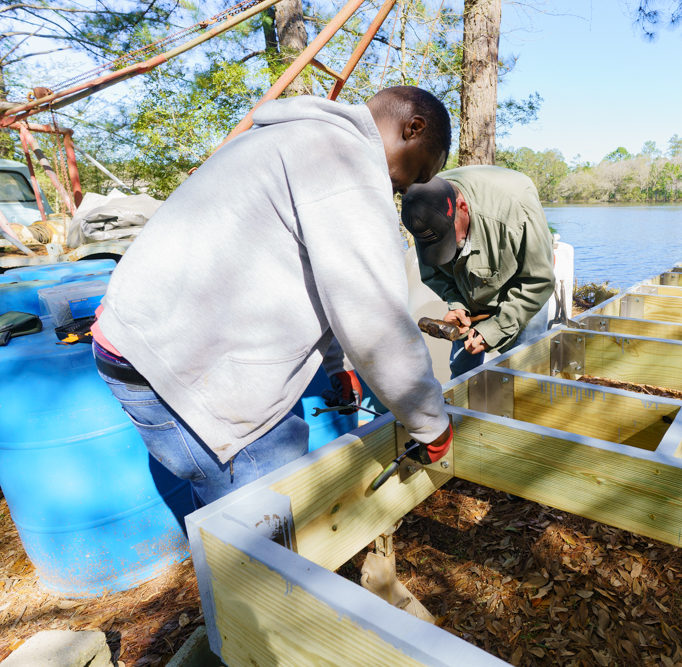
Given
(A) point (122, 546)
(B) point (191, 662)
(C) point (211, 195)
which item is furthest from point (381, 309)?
(A) point (122, 546)

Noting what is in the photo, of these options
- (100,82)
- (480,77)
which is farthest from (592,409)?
(100,82)

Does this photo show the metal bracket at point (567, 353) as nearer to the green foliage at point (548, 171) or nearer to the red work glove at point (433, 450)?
the red work glove at point (433, 450)

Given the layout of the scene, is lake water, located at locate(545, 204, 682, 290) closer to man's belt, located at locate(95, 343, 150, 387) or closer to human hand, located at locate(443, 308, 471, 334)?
human hand, located at locate(443, 308, 471, 334)

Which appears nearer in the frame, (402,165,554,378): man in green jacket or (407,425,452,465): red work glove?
(407,425,452,465): red work glove

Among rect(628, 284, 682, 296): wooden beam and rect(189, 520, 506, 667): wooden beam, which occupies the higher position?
rect(189, 520, 506, 667): wooden beam

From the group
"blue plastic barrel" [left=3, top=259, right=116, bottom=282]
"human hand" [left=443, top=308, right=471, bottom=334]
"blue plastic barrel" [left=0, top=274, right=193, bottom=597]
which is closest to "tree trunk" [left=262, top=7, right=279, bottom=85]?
"blue plastic barrel" [left=3, top=259, right=116, bottom=282]

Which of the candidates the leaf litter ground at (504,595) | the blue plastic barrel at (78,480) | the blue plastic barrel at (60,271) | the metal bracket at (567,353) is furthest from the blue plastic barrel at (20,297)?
the metal bracket at (567,353)

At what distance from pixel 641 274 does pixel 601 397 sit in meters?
16.2

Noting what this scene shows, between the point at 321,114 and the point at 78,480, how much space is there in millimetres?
2214

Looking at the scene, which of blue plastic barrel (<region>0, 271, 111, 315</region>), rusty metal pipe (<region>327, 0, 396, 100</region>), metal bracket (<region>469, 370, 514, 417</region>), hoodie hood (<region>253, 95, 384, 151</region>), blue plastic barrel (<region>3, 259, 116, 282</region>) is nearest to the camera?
hoodie hood (<region>253, 95, 384, 151</region>)

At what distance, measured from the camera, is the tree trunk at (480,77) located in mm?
6945

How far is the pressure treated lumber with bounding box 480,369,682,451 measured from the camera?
6.09 ft

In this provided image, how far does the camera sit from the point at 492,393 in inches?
90.3

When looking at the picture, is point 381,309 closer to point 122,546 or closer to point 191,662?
point 191,662
